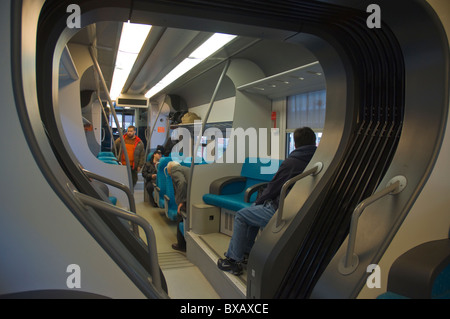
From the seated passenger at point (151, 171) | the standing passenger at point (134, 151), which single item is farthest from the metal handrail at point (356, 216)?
the standing passenger at point (134, 151)

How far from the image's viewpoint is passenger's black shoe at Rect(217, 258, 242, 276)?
9.95 feet

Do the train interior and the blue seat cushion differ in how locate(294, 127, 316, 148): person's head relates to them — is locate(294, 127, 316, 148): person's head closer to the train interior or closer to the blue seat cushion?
the train interior

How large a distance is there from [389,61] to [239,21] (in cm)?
116

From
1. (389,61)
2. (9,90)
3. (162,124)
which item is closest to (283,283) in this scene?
(389,61)

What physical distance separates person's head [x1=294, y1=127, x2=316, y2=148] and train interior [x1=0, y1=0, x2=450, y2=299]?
0.93 feet

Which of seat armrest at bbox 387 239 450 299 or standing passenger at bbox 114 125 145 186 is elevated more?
standing passenger at bbox 114 125 145 186

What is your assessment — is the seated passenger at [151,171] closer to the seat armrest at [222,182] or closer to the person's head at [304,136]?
the seat armrest at [222,182]

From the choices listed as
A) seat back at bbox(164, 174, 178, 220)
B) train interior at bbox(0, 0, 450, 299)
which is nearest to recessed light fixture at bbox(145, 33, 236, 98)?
train interior at bbox(0, 0, 450, 299)

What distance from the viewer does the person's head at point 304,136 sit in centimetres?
303

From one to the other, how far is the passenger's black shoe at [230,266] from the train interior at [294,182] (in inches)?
3.5

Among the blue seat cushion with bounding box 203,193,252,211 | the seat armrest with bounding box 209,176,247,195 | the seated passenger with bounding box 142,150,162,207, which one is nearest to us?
the blue seat cushion with bounding box 203,193,252,211

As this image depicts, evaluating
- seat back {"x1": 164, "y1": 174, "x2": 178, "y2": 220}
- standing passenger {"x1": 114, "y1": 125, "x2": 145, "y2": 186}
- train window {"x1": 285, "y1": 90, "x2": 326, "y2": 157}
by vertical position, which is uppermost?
train window {"x1": 285, "y1": 90, "x2": 326, "y2": 157}

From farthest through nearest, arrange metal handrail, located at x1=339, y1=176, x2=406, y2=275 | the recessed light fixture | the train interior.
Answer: the recessed light fixture → metal handrail, located at x1=339, y1=176, x2=406, y2=275 → the train interior

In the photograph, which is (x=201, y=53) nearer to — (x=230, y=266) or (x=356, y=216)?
(x=230, y=266)
